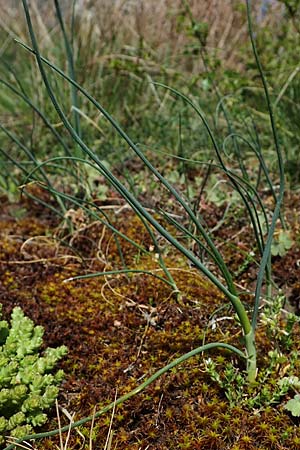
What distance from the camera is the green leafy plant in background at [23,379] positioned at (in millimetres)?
1363

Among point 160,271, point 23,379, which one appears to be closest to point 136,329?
point 160,271

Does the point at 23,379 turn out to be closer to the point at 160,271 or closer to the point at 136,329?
the point at 136,329

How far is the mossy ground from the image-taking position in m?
1.39

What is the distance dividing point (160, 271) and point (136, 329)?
0.97 feet

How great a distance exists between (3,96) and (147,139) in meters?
1.54

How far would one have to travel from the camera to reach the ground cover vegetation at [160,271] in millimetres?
1392

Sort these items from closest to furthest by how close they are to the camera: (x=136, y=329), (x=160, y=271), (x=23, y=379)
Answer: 1. (x=23, y=379)
2. (x=136, y=329)
3. (x=160, y=271)

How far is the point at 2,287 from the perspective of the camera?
1.94 meters

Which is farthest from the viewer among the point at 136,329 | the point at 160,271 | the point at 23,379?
the point at 160,271

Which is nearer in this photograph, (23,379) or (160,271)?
(23,379)

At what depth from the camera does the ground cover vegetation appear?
1.39 m

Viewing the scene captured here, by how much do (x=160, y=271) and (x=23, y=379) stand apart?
69 cm

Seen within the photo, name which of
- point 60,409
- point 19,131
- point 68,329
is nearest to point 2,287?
point 68,329

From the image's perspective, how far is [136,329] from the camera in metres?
1.76
